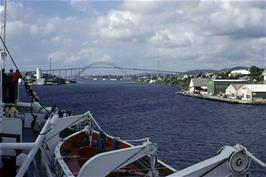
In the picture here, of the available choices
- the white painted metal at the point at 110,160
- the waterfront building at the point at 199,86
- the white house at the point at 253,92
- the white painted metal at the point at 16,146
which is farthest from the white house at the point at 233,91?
the white painted metal at the point at 16,146

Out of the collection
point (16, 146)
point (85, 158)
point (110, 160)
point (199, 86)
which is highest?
point (16, 146)

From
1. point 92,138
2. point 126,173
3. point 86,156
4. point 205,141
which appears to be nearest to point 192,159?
point 205,141

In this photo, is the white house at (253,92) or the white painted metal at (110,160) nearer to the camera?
the white painted metal at (110,160)

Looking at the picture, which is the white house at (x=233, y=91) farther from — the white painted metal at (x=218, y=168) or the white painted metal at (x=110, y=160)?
the white painted metal at (x=218, y=168)

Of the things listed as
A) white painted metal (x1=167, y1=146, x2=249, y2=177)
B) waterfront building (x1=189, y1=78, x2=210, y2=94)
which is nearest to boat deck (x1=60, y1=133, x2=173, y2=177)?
white painted metal (x1=167, y1=146, x2=249, y2=177)

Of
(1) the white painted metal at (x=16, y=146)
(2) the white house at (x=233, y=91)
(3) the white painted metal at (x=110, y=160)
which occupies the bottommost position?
(2) the white house at (x=233, y=91)

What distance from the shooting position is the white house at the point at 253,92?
10025 cm

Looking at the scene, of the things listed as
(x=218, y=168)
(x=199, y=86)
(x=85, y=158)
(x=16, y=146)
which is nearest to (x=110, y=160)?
(x=16, y=146)

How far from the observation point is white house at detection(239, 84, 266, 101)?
329ft

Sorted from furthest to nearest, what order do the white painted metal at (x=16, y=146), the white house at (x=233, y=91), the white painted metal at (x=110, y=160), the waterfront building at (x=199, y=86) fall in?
the waterfront building at (x=199, y=86)
the white house at (x=233, y=91)
the white painted metal at (x=16, y=146)
the white painted metal at (x=110, y=160)

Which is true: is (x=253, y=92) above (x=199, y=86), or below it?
below

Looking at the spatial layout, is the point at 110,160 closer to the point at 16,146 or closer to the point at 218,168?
the point at 16,146

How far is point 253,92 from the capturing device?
101 meters

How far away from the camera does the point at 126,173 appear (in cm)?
1021
